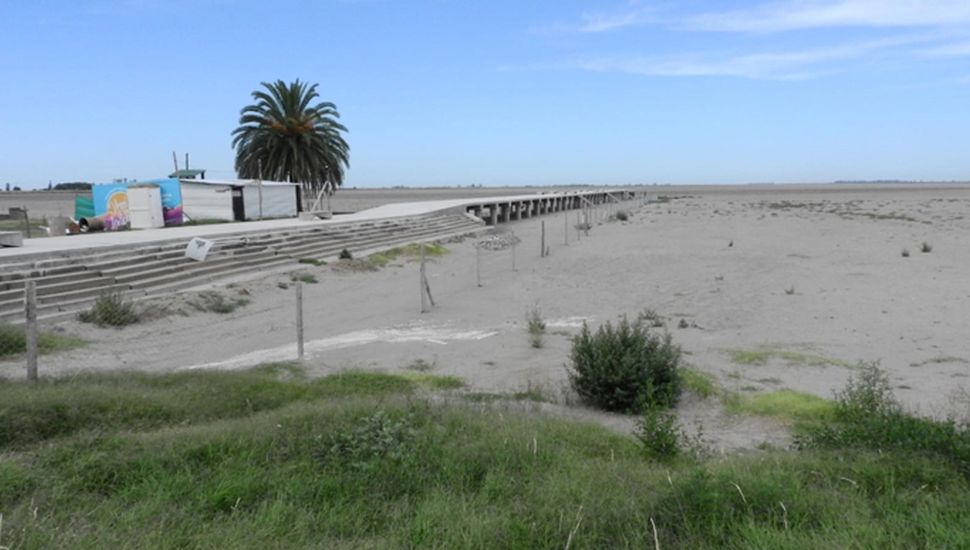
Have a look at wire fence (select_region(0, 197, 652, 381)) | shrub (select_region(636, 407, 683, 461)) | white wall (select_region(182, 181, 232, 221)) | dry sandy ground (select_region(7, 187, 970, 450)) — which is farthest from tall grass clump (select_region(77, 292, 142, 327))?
white wall (select_region(182, 181, 232, 221))

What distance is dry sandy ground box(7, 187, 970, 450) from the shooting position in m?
10.2

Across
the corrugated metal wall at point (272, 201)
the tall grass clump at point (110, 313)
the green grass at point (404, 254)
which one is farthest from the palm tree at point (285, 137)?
the tall grass clump at point (110, 313)

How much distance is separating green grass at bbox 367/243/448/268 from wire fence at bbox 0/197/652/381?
2141 mm

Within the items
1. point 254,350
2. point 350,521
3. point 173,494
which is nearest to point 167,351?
point 254,350

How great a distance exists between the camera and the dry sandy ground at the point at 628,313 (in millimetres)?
10203

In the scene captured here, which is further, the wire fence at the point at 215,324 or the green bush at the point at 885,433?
the wire fence at the point at 215,324

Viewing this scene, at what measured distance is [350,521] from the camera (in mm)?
4508

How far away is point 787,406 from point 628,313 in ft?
24.5

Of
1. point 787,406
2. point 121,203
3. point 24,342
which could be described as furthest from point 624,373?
point 121,203

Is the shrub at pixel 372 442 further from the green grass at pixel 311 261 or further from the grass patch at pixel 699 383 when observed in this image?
the green grass at pixel 311 261

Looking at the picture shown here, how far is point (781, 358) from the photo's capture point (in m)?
11.5

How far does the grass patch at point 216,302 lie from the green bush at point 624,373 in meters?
8.88

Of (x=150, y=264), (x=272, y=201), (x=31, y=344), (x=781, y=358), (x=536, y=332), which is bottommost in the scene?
(x=781, y=358)

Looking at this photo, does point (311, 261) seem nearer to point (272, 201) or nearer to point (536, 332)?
point (536, 332)
